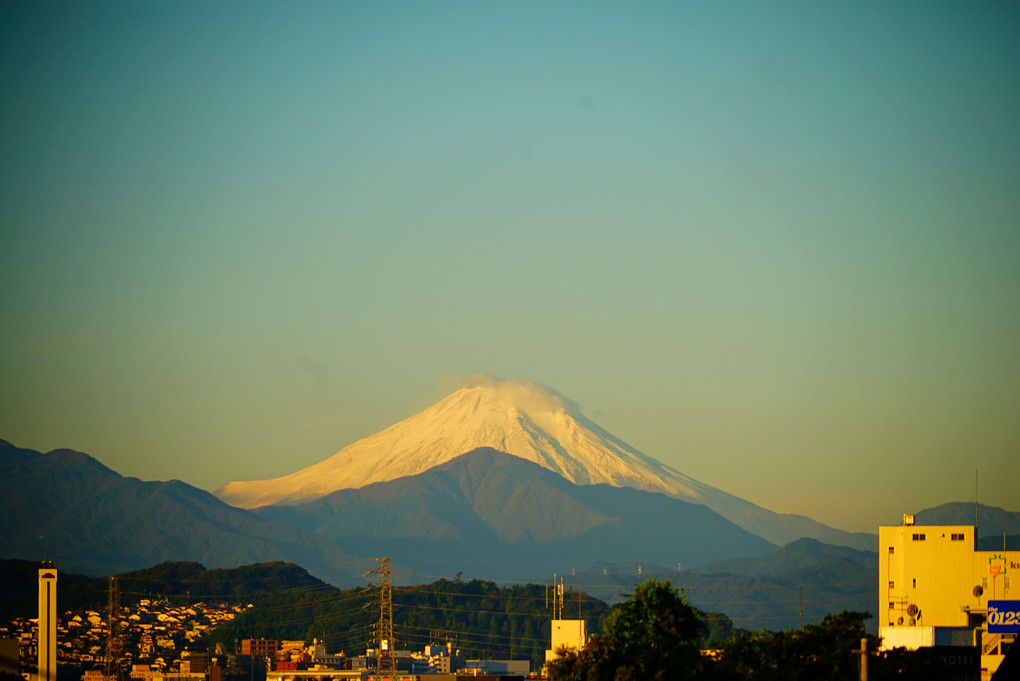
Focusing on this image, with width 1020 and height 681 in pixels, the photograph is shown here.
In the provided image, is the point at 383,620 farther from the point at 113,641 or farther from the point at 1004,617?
the point at 1004,617

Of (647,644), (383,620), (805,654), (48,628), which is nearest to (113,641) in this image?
(48,628)

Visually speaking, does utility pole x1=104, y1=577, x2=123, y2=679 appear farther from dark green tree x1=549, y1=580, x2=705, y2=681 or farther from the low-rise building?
dark green tree x1=549, y1=580, x2=705, y2=681

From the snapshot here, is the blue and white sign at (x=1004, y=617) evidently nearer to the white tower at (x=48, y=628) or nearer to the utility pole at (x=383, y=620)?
the utility pole at (x=383, y=620)

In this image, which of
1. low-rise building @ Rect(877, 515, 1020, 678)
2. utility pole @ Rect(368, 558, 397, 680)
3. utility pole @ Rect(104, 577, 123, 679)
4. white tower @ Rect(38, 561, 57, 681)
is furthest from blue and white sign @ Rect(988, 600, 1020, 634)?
utility pole @ Rect(104, 577, 123, 679)

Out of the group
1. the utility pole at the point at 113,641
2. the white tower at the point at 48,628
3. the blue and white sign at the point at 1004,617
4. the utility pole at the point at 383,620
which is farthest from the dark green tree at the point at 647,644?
the utility pole at the point at 113,641

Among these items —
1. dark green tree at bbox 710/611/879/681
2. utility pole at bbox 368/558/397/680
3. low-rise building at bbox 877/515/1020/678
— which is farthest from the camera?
utility pole at bbox 368/558/397/680
